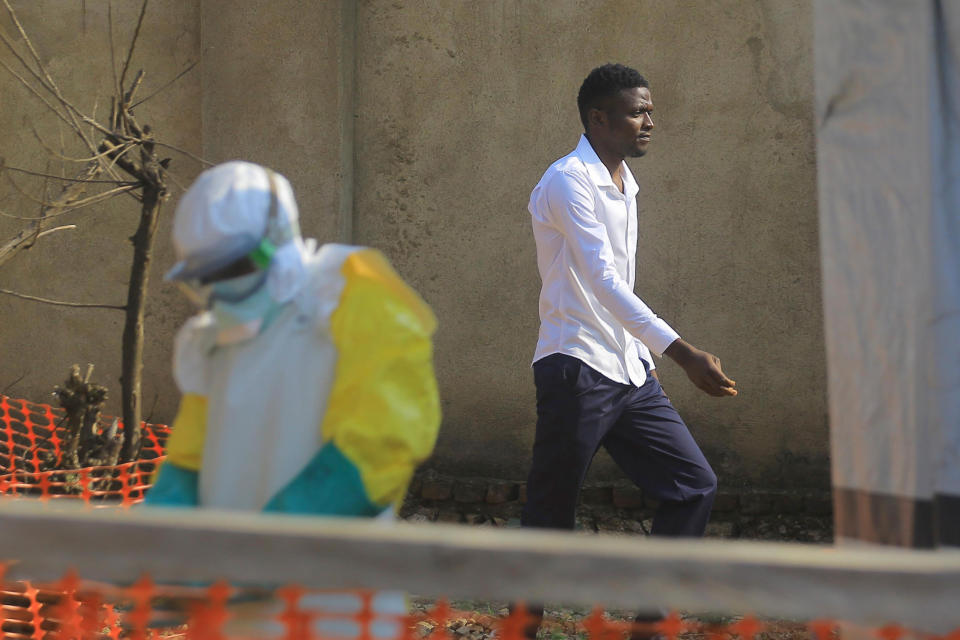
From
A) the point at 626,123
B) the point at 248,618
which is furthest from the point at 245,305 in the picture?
the point at 626,123

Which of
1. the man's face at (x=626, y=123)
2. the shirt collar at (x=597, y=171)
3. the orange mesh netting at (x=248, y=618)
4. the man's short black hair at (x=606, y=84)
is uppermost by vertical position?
the man's short black hair at (x=606, y=84)

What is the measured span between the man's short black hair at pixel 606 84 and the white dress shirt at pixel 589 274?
25cm

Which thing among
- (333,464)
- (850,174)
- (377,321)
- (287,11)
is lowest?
(333,464)

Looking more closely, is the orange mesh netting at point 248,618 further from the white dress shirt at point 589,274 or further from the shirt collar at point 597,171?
the shirt collar at point 597,171

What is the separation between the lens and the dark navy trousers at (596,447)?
343 centimetres

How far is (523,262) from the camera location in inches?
224

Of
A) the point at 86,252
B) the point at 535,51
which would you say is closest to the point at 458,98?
the point at 535,51

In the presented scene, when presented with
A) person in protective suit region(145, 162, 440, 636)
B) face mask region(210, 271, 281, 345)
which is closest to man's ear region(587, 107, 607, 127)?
person in protective suit region(145, 162, 440, 636)

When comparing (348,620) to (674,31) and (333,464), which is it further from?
(674,31)

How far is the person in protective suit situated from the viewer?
1.77 meters

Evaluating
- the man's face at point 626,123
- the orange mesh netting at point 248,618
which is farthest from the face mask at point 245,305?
the man's face at point 626,123

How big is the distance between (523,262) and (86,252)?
2.40 metres

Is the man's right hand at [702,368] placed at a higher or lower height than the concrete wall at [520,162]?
lower

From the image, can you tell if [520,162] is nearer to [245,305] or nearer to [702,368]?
[702,368]
